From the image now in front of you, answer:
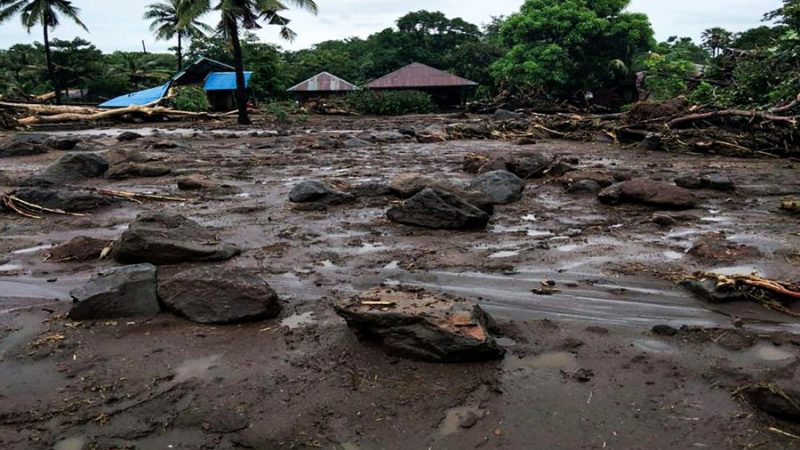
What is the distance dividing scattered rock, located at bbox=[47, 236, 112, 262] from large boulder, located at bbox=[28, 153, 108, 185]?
4.52m

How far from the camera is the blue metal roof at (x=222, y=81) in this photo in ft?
110

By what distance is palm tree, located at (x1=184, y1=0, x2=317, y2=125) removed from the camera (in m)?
22.4

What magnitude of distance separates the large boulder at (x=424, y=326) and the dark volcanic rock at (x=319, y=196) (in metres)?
4.17

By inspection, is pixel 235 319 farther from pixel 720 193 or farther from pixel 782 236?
pixel 720 193

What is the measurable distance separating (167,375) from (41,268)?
2.69 m

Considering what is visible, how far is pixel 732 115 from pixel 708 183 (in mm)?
6450

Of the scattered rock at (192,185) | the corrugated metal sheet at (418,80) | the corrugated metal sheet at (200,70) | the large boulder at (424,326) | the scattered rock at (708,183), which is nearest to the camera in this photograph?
the large boulder at (424,326)

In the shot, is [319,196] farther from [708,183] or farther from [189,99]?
[189,99]

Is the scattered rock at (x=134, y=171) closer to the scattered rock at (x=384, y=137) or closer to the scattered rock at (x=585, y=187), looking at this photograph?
the scattered rock at (x=585, y=187)

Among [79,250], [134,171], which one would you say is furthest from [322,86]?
[79,250]

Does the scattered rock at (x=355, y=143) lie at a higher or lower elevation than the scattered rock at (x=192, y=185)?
higher

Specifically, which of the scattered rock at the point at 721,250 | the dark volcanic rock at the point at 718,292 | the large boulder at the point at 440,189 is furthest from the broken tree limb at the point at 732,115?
the dark volcanic rock at the point at 718,292

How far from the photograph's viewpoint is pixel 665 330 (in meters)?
3.90

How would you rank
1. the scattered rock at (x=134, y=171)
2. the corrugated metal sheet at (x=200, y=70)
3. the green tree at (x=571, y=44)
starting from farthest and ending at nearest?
1. the corrugated metal sheet at (x=200, y=70)
2. the green tree at (x=571, y=44)
3. the scattered rock at (x=134, y=171)
